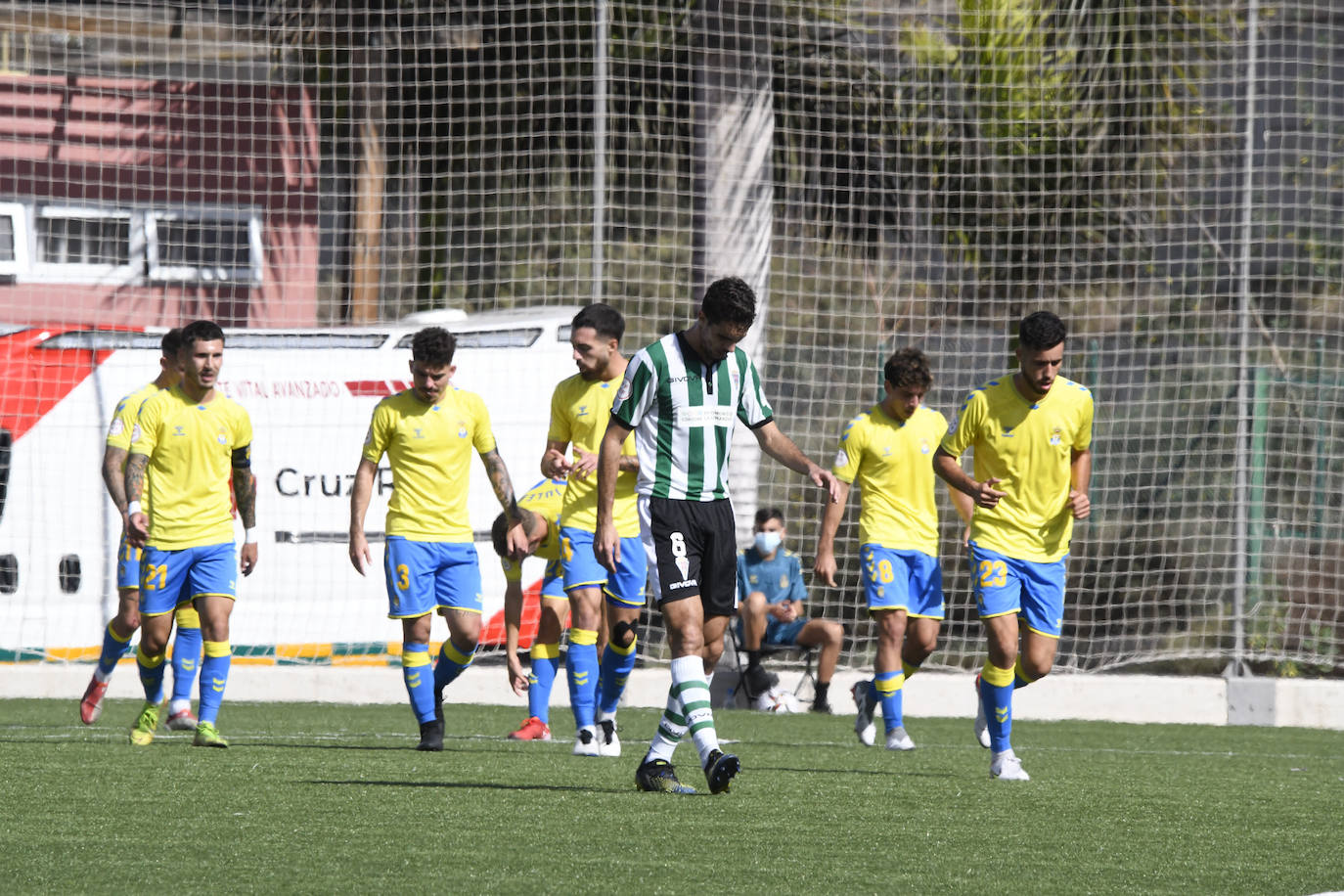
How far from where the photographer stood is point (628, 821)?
613 cm

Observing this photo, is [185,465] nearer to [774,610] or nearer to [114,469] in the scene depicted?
[114,469]

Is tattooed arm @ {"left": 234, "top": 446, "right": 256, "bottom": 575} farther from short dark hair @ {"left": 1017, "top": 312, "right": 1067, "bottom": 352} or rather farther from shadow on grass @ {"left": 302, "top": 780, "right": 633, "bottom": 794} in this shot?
short dark hair @ {"left": 1017, "top": 312, "right": 1067, "bottom": 352}

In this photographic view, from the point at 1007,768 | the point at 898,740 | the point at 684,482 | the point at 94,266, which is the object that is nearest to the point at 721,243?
the point at 94,266

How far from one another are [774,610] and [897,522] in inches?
142

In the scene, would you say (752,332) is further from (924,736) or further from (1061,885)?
(1061,885)

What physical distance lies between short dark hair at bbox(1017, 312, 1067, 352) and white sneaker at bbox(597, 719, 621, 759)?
2.73 metres

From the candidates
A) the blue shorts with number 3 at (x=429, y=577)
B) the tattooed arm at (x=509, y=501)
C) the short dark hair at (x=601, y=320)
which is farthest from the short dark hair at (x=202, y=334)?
the short dark hair at (x=601, y=320)

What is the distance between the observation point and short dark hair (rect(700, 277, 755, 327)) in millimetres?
6781

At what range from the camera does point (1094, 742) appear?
11.6 m

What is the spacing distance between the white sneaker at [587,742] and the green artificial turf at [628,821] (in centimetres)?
20

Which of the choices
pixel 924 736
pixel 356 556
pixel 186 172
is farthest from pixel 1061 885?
pixel 186 172

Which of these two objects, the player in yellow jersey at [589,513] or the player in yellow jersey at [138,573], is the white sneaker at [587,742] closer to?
the player in yellow jersey at [589,513]

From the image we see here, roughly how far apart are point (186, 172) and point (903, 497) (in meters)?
8.37

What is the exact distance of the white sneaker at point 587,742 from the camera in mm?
9062
